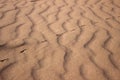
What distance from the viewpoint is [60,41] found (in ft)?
8.28

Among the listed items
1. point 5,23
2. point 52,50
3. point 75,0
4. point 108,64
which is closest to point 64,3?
point 75,0

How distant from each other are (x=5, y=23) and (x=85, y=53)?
1.59 meters

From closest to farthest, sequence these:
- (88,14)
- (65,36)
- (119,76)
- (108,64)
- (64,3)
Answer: (119,76), (108,64), (65,36), (88,14), (64,3)

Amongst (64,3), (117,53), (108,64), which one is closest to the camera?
(108,64)

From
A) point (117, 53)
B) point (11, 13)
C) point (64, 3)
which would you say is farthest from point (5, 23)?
point (117, 53)

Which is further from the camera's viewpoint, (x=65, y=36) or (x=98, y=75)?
(x=65, y=36)

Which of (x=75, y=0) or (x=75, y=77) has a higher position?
(x=75, y=77)

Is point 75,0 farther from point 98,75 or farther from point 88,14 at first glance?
point 98,75

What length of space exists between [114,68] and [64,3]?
2309 millimetres

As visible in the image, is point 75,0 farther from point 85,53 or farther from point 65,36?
point 85,53

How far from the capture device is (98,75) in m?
1.92

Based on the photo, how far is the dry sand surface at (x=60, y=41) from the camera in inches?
78.2

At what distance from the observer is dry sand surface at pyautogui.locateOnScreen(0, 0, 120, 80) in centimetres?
199

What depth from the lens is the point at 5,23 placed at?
3031mm
